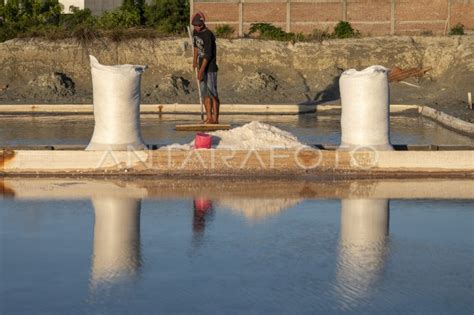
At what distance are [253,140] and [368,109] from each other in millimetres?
1569

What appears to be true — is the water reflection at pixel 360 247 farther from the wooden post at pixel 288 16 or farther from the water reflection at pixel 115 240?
the wooden post at pixel 288 16

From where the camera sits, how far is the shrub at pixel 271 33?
36562mm

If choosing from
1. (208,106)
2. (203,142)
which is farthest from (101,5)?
(203,142)

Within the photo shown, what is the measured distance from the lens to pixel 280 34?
3762 cm

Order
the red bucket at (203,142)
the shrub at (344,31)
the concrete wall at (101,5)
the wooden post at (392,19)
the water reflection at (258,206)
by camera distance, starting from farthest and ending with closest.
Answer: the concrete wall at (101,5)
the wooden post at (392,19)
the shrub at (344,31)
the red bucket at (203,142)
the water reflection at (258,206)

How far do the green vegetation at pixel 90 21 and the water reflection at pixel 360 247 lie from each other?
23.5 metres

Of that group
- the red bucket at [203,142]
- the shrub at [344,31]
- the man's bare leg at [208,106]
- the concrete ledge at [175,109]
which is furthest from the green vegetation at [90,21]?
the red bucket at [203,142]

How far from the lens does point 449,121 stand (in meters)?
21.0

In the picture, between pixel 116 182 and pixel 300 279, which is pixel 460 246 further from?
pixel 116 182

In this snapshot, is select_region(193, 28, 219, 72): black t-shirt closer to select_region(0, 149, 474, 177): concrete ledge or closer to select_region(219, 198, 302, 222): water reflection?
select_region(0, 149, 474, 177): concrete ledge

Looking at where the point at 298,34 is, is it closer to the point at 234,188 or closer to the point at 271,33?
the point at 271,33

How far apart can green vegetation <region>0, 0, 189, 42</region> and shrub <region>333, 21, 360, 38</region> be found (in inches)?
213

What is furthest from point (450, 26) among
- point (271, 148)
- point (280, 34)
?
point (271, 148)

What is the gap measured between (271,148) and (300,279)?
6029 mm
